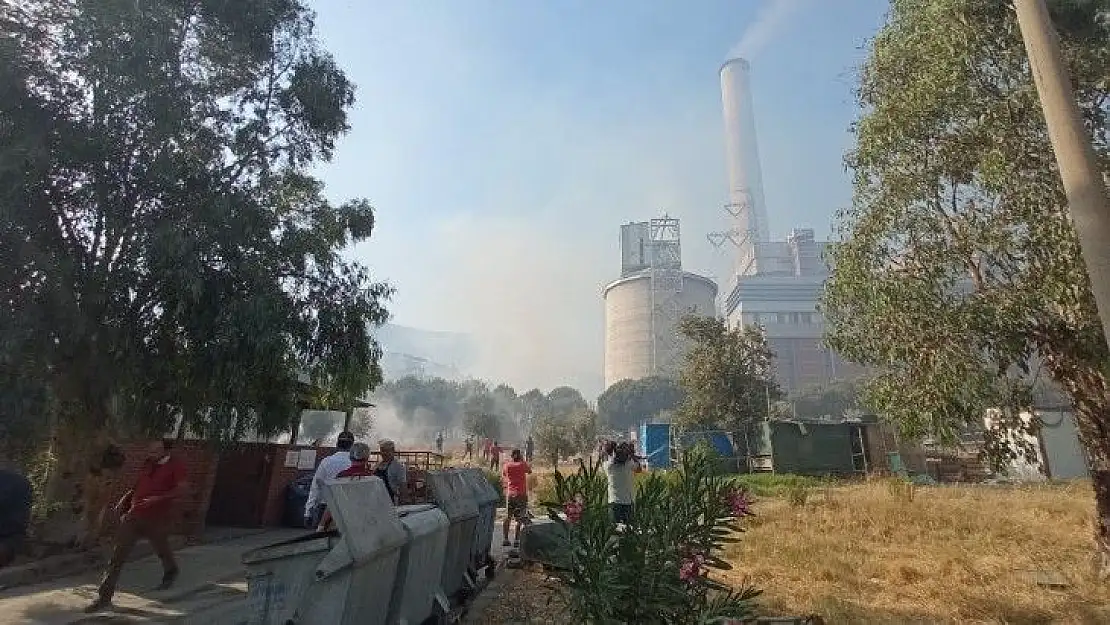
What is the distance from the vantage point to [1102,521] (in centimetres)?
717

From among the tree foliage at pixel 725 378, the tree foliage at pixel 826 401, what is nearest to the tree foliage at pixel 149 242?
the tree foliage at pixel 725 378

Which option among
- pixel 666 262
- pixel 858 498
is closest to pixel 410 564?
pixel 858 498

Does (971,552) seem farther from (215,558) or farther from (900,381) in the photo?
(215,558)

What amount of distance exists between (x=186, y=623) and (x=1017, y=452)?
32.0 ft

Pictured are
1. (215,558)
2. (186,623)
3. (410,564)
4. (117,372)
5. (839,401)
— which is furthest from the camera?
(839,401)

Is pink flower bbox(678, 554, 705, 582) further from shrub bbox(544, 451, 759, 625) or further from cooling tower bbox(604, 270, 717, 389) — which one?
cooling tower bbox(604, 270, 717, 389)

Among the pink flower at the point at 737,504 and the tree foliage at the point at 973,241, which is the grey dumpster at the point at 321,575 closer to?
the pink flower at the point at 737,504

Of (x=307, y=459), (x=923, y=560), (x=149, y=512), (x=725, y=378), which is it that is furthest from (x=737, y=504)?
(x=725, y=378)

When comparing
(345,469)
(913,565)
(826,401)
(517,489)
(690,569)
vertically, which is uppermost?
(826,401)

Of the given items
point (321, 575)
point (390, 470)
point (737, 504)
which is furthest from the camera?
point (390, 470)

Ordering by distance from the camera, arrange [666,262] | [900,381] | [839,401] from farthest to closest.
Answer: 1. [666,262]
2. [839,401]
3. [900,381]

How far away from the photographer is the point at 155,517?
667 centimetres

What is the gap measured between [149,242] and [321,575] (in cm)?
630

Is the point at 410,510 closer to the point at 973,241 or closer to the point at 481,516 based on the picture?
the point at 481,516
